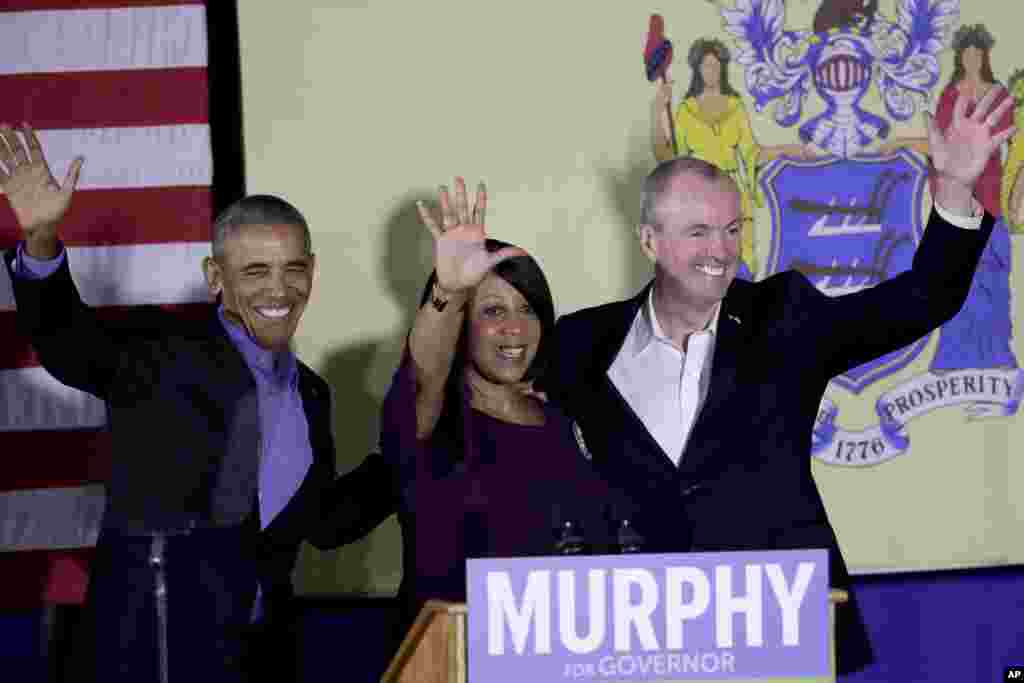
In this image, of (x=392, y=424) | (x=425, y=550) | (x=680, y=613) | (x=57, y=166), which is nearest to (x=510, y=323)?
(x=392, y=424)

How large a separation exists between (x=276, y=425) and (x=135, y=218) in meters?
1.02

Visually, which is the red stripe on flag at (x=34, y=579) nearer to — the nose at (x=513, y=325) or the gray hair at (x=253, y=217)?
the gray hair at (x=253, y=217)

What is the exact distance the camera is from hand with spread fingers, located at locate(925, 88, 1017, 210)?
3400mm

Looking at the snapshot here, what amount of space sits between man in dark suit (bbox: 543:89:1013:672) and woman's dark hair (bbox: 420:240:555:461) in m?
0.12

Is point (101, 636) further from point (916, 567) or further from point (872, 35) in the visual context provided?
point (872, 35)

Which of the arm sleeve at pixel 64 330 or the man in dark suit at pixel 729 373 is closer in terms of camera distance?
the arm sleeve at pixel 64 330

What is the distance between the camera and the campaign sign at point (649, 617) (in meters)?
2.71

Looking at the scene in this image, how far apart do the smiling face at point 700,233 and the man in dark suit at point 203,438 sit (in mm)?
937

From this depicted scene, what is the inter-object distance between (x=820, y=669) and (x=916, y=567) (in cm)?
181

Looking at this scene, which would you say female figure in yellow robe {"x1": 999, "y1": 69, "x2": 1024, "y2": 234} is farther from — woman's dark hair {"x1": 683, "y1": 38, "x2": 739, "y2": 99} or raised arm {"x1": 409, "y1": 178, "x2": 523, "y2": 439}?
raised arm {"x1": 409, "y1": 178, "x2": 523, "y2": 439}

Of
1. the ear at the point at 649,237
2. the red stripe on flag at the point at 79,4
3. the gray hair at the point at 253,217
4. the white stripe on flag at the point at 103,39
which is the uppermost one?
the red stripe on flag at the point at 79,4

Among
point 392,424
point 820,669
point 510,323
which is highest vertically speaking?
point 510,323

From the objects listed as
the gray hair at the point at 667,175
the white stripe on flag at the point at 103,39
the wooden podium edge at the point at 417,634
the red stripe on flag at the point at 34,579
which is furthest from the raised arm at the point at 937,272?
the red stripe on flag at the point at 34,579

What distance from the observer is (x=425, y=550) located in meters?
3.52
